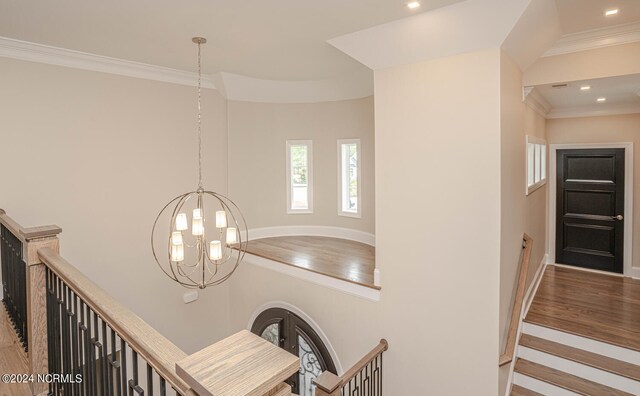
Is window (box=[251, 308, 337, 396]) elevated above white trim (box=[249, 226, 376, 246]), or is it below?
below

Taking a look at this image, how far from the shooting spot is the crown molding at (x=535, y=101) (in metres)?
3.79

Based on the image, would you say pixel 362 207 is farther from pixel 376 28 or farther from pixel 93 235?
pixel 93 235

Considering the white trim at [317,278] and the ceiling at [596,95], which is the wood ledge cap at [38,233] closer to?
the white trim at [317,278]

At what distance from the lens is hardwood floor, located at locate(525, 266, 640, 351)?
11.7 ft

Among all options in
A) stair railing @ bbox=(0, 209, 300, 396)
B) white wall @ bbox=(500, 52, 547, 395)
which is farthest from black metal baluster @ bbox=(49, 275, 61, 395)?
white wall @ bbox=(500, 52, 547, 395)

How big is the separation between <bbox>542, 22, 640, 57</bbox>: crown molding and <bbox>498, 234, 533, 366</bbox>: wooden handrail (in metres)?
1.98

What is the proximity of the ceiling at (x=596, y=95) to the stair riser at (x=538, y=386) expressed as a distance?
3.01 m

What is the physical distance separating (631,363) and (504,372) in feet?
4.07

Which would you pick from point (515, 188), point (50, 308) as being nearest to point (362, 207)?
point (515, 188)

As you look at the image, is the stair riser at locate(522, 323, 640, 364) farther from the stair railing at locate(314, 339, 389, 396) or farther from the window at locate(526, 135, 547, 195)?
the stair railing at locate(314, 339, 389, 396)

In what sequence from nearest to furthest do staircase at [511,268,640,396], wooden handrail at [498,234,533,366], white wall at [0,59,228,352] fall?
wooden handrail at [498,234,533,366], staircase at [511,268,640,396], white wall at [0,59,228,352]

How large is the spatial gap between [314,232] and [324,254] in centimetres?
131

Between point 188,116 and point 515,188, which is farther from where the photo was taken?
point 188,116

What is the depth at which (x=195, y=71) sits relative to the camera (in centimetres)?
491
